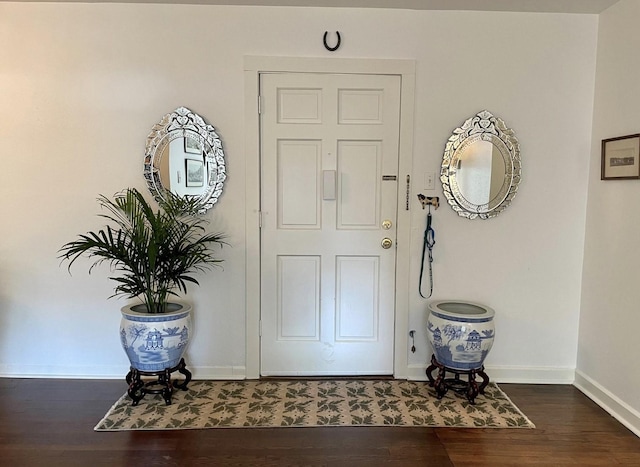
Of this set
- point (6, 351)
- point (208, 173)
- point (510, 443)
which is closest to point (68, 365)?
point (6, 351)

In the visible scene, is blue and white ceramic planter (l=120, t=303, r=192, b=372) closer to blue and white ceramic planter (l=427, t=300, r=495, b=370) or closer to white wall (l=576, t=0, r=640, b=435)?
blue and white ceramic planter (l=427, t=300, r=495, b=370)

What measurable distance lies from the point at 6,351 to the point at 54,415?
756 mm

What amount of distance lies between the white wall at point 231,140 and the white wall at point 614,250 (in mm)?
80

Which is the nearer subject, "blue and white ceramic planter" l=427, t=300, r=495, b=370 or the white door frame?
"blue and white ceramic planter" l=427, t=300, r=495, b=370

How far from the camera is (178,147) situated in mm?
2740

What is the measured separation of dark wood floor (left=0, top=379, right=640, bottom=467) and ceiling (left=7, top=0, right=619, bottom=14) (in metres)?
2.34

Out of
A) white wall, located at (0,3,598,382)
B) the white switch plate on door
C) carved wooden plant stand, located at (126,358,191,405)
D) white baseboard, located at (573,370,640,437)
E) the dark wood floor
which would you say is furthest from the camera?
the white switch plate on door

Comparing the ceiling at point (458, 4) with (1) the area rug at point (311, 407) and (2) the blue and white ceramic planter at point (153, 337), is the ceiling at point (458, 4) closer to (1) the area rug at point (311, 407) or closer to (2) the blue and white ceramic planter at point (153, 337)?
(2) the blue and white ceramic planter at point (153, 337)

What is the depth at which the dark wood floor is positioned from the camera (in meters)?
2.05

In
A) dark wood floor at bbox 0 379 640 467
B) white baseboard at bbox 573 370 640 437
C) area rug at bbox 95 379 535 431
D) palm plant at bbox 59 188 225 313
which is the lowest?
dark wood floor at bbox 0 379 640 467

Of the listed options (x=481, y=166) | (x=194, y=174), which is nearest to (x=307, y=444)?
(x=194, y=174)

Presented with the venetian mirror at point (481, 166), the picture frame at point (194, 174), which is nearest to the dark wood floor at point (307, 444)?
the venetian mirror at point (481, 166)

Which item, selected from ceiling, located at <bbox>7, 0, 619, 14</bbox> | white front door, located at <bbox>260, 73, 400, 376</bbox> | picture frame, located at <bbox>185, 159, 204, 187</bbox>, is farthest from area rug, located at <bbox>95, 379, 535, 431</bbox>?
ceiling, located at <bbox>7, 0, 619, 14</bbox>

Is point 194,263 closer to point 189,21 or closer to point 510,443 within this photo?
point 189,21
